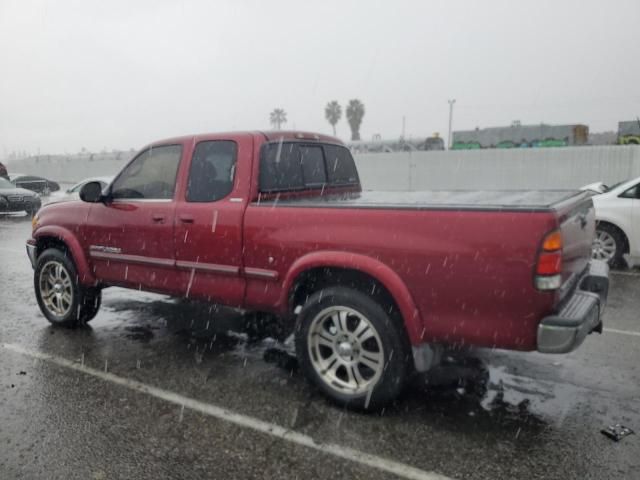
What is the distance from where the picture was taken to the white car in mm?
7797

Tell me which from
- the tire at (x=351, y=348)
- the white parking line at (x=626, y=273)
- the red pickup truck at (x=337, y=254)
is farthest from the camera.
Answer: the white parking line at (x=626, y=273)

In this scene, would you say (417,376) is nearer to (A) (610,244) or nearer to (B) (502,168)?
(A) (610,244)

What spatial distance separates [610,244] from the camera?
807cm

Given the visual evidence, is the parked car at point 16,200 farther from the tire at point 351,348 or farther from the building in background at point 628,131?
the building in background at point 628,131

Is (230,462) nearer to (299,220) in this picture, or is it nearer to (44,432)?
(44,432)

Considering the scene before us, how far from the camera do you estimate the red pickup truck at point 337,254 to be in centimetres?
298

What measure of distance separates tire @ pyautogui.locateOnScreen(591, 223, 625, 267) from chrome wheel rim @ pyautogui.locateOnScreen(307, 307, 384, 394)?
586 centimetres

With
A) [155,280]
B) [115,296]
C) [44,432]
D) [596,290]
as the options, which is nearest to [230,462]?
[44,432]

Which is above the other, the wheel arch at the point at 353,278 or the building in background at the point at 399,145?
the building in background at the point at 399,145

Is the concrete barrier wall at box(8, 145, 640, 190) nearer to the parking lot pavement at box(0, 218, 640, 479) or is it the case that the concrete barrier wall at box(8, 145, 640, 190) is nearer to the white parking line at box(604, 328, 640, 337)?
the white parking line at box(604, 328, 640, 337)

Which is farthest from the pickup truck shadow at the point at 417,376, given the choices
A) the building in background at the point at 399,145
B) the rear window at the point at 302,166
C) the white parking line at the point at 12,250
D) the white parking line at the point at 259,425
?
the building in background at the point at 399,145

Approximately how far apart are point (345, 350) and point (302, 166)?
1698mm

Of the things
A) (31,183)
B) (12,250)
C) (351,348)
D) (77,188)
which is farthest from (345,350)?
(31,183)

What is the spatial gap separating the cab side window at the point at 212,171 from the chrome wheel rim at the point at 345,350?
4.28 ft
